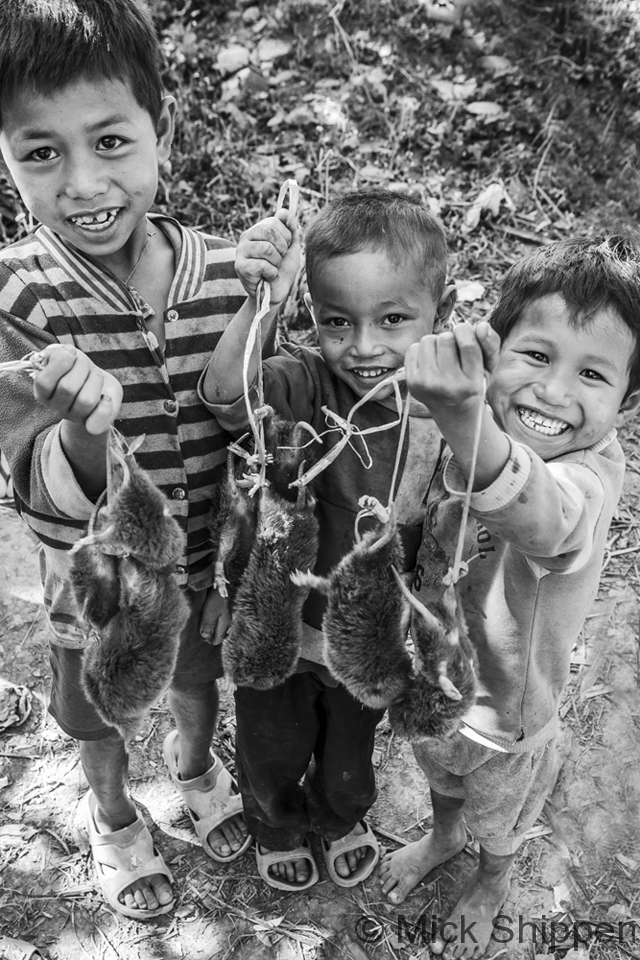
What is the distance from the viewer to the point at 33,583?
3.78m

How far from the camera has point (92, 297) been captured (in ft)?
6.15

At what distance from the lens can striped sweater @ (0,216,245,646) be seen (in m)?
1.78

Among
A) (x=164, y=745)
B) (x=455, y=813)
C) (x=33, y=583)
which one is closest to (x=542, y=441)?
(x=455, y=813)

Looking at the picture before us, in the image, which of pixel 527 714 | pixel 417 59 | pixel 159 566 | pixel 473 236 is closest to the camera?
pixel 159 566

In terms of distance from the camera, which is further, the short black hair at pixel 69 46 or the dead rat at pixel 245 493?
the dead rat at pixel 245 493

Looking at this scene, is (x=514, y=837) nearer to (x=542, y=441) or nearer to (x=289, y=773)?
(x=289, y=773)

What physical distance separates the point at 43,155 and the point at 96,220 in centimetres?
17

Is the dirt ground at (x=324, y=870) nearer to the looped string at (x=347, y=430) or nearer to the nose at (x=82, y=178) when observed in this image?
the looped string at (x=347, y=430)

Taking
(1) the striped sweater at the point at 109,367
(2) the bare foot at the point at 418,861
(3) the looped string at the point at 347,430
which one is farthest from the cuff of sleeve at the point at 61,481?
(2) the bare foot at the point at 418,861

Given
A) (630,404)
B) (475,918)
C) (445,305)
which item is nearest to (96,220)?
(445,305)

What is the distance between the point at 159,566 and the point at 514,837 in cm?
148

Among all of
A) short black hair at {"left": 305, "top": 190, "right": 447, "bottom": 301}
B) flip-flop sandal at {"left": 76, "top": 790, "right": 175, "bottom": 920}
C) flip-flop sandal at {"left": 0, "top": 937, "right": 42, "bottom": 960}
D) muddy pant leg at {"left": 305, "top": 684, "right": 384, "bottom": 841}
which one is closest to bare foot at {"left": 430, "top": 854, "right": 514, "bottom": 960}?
muddy pant leg at {"left": 305, "top": 684, "right": 384, "bottom": 841}

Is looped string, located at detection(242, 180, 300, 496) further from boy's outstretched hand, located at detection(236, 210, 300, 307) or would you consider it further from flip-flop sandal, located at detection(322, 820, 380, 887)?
flip-flop sandal, located at detection(322, 820, 380, 887)

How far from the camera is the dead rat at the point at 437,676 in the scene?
162 centimetres
